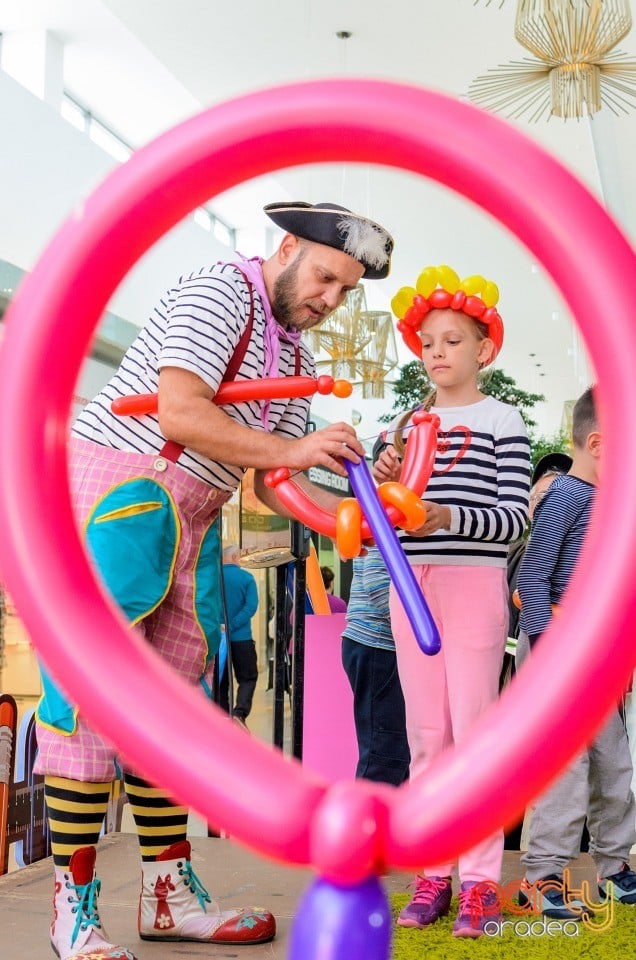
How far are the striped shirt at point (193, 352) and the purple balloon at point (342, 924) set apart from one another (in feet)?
2.90

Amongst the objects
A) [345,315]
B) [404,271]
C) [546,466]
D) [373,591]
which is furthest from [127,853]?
[404,271]

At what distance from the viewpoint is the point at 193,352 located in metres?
1.20

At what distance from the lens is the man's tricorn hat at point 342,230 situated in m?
1.30

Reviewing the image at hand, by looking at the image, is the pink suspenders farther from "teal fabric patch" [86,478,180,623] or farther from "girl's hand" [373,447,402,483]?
"girl's hand" [373,447,402,483]

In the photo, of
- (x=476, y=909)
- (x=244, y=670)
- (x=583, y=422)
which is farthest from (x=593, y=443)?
(x=244, y=670)

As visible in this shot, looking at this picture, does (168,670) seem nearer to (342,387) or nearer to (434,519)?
(342,387)

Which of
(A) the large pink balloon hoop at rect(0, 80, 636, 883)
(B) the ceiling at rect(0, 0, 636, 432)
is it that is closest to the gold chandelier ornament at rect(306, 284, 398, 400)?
(B) the ceiling at rect(0, 0, 636, 432)

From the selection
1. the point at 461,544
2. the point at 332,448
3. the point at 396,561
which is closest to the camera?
the point at 396,561

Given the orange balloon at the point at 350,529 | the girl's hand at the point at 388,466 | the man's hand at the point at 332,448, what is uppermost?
the girl's hand at the point at 388,466

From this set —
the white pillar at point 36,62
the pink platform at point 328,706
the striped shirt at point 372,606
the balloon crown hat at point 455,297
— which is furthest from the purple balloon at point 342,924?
the white pillar at point 36,62

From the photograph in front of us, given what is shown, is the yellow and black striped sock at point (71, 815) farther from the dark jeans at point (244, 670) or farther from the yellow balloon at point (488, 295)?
the dark jeans at point (244, 670)

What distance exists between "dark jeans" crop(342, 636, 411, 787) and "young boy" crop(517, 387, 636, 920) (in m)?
0.39

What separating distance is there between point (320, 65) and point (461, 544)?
4.58 meters

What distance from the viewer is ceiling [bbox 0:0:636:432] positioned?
492 centimetres
